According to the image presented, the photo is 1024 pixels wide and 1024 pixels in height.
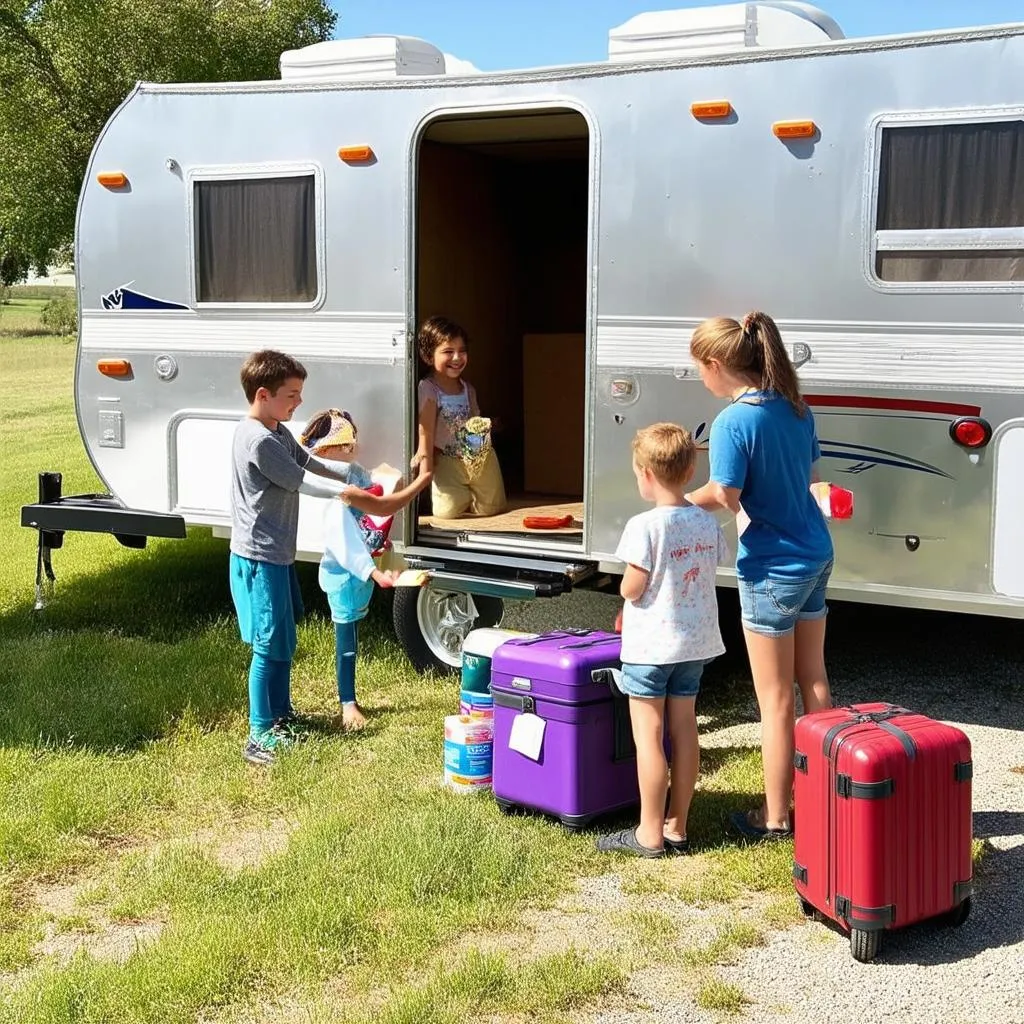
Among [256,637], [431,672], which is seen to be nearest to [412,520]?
[431,672]

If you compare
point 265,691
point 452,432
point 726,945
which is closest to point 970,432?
point 726,945

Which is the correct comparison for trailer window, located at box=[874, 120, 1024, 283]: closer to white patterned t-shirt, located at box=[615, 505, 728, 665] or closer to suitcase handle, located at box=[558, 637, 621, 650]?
white patterned t-shirt, located at box=[615, 505, 728, 665]

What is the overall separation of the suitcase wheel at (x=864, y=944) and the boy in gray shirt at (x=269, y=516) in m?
2.56

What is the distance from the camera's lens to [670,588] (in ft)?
13.9

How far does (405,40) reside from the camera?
21.5ft

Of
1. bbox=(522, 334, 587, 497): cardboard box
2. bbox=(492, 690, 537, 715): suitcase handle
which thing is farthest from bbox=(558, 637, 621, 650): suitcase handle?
bbox=(522, 334, 587, 497): cardboard box

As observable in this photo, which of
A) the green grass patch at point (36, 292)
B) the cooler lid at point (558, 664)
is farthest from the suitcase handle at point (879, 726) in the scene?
the green grass patch at point (36, 292)

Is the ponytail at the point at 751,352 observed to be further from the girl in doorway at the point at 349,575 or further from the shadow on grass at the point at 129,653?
the shadow on grass at the point at 129,653

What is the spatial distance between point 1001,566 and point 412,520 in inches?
108

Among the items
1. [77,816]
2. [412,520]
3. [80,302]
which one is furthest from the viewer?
[80,302]

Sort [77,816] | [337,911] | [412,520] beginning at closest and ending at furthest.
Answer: [337,911] → [77,816] → [412,520]

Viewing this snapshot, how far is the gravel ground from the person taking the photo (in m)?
3.51

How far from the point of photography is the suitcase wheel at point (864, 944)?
12.2 feet

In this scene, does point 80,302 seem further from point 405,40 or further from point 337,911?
point 337,911
